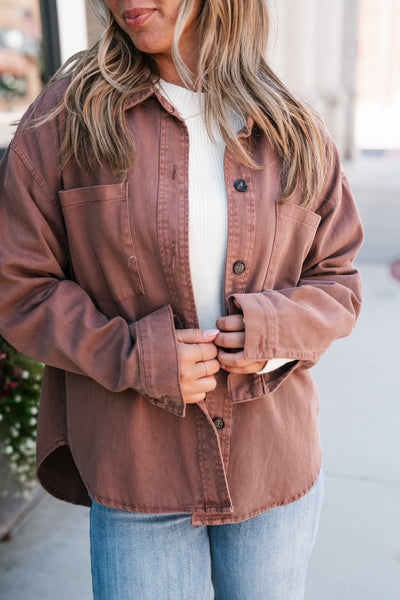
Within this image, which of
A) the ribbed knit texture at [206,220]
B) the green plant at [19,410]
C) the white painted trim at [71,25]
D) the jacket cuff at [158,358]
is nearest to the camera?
the jacket cuff at [158,358]

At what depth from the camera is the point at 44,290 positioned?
4.61ft

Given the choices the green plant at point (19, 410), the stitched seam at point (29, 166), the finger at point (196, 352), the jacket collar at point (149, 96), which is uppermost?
the jacket collar at point (149, 96)

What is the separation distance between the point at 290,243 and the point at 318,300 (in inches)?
6.3


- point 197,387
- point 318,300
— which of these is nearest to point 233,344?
point 197,387

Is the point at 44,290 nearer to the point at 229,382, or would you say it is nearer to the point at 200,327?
the point at 200,327

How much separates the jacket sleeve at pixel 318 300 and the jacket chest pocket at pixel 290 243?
0.13ft

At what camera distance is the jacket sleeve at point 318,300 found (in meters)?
1.41

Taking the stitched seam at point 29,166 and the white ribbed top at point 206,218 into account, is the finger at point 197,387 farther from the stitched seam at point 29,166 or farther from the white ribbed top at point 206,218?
the stitched seam at point 29,166

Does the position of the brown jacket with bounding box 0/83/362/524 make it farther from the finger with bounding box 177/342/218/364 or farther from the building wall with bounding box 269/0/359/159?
the building wall with bounding box 269/0/359/159

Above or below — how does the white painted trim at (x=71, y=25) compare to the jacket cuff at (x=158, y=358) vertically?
above

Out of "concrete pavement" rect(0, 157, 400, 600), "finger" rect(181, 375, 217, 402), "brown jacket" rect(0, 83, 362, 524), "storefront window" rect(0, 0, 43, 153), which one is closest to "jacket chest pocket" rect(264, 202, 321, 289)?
"brown jacket" rect(0, 83, 362, 524)

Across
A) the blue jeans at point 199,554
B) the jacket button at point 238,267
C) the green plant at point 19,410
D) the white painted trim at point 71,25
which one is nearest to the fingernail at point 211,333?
the jacket button at point 238,267

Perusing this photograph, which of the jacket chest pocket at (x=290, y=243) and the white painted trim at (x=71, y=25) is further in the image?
the white painted trim at (x=71, y=25)

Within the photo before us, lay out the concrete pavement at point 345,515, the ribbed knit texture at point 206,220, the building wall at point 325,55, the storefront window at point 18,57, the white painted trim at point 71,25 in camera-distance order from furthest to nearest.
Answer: the building wall at point 325,55 → the storefront window at point 18,57 → the white painted trim at point 71,25 → the concrete pavement at point 345,515 → the ribbed knit texture at point 206,220
